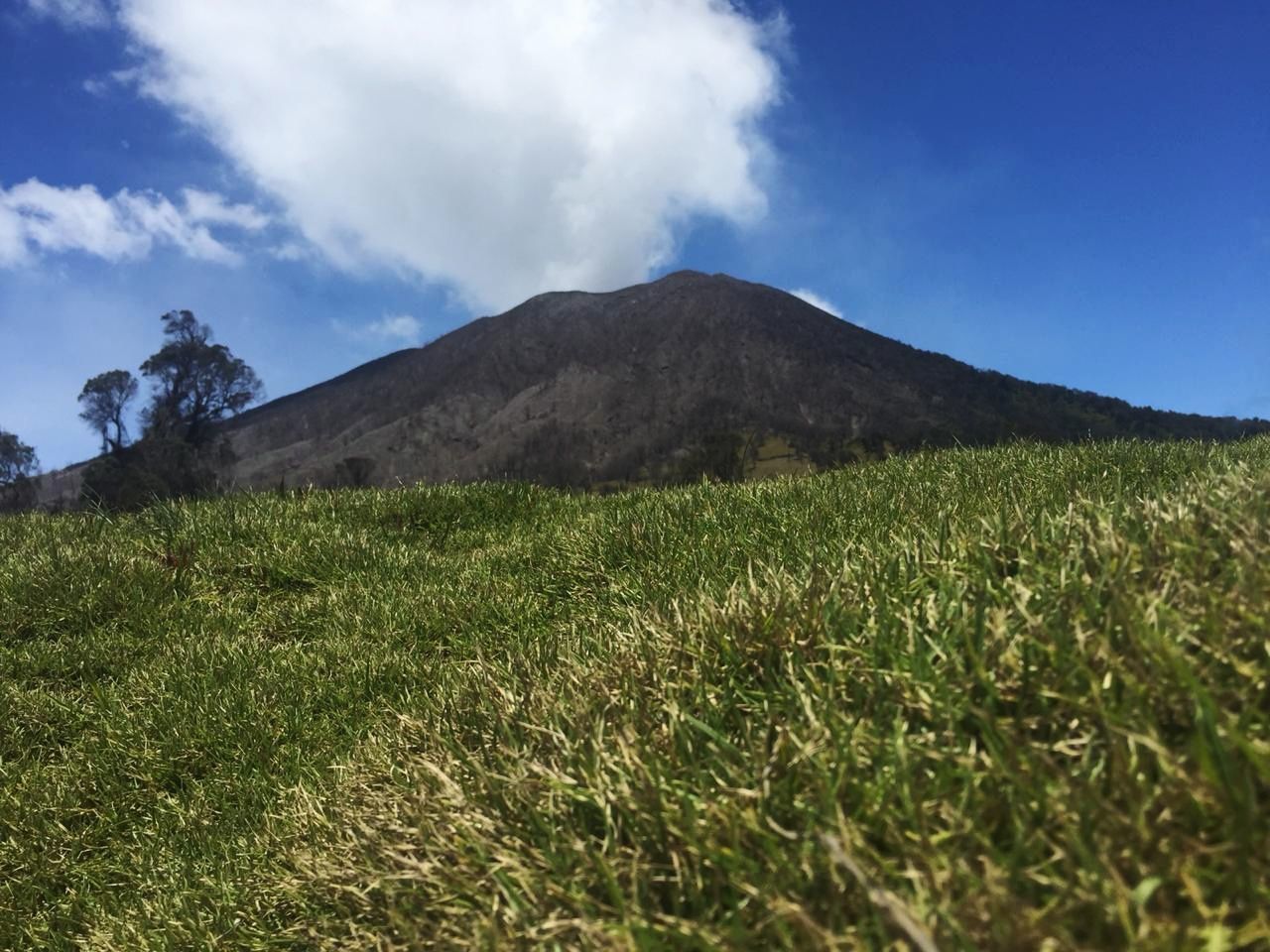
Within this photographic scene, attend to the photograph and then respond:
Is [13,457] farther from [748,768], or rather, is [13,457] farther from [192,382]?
[748,768]

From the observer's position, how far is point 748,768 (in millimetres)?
2529

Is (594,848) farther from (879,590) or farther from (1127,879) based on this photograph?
(879,590)

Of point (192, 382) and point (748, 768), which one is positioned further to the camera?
point (192, 382)

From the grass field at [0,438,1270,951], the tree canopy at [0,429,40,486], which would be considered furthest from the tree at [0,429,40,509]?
the grass field at [0,438,1270,951]

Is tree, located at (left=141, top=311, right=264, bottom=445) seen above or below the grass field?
above

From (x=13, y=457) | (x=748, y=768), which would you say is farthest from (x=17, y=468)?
(x=748, y=768)

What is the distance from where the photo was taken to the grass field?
1.81 metres

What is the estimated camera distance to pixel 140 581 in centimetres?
923

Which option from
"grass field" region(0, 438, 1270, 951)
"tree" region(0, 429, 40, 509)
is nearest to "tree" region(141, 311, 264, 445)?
"tree" region(0, 429, 40, 509)

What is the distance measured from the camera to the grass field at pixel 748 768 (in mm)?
1808

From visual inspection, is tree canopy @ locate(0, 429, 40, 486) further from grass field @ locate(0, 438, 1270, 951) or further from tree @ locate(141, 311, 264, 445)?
grass field @ locate(0, 438, 1270, 951)

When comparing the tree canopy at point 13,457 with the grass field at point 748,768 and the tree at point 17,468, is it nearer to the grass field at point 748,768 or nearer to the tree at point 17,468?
the tree at point 17,468

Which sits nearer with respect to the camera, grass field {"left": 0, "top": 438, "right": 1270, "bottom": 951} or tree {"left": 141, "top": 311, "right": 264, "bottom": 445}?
grass field {"left": 0, "top": 438, "right": 1270, "bottom": 951}

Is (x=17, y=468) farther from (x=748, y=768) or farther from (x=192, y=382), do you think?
(x=748, y=768)
